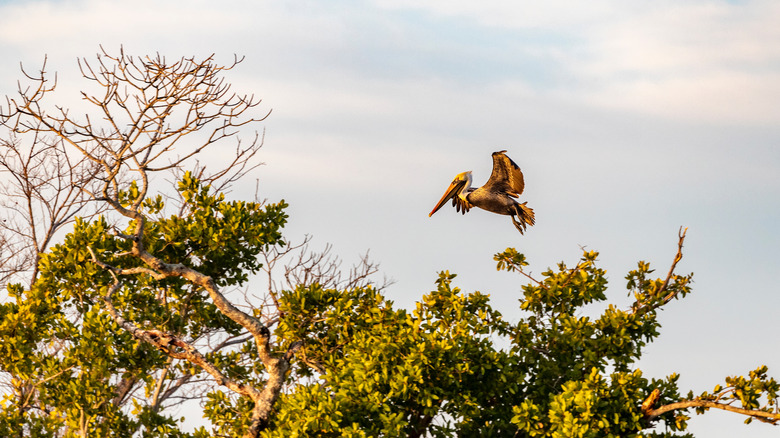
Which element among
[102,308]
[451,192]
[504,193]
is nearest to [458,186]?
[451,192]

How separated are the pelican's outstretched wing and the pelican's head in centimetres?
77

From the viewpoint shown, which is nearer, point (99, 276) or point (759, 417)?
point (759, 417)

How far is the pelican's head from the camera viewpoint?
13.2 m

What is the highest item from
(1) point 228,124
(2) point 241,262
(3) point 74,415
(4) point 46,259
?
(1) point 228,124

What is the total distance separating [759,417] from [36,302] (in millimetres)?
11598

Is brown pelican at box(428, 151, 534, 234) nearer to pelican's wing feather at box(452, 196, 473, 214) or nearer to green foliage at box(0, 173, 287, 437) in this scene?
pelican's wing feather at box(452, 196, 473, 214)

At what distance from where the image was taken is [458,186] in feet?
43.5

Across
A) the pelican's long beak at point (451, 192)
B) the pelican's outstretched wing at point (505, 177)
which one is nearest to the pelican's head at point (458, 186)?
the pelican's long beak at point (451, 192)

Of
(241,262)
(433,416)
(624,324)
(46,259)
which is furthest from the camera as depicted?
(241,262)

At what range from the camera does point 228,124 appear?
12.4 m

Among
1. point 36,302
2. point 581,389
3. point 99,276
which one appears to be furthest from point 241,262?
point 581,389

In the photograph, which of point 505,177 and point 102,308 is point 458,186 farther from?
A: point 102,308

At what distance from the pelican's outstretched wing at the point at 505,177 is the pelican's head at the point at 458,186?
768 millimetres

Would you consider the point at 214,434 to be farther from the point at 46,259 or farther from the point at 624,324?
the point at 624,324
